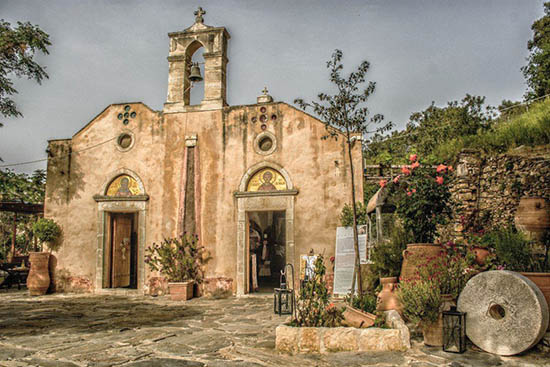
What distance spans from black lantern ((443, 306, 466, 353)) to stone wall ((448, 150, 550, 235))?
3.91 metres

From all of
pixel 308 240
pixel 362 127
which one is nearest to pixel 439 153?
pixel 308 240

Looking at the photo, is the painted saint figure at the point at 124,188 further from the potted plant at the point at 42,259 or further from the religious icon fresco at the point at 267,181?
the religious icon fresco at the point at 267,181

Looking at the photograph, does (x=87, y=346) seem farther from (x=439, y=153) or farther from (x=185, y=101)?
(x=439, y=153)

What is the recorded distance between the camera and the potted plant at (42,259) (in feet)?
39.1

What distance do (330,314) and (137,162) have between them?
28.1 feet

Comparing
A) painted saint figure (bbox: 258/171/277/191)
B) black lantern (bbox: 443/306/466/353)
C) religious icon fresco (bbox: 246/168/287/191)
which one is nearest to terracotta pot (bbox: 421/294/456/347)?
black lantern (bbox: 443/306/466/353)

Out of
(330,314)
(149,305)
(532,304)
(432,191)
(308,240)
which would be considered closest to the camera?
(532,304)

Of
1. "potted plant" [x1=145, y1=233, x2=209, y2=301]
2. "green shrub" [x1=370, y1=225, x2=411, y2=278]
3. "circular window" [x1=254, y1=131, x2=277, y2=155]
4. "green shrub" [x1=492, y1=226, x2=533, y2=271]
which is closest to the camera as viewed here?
"green shrub" [x1=492, y1=226, x2=533, y2=271]

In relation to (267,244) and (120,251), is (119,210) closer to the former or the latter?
(120,251)

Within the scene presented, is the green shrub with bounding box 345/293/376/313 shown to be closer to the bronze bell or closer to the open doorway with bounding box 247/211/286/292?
the bronze bell

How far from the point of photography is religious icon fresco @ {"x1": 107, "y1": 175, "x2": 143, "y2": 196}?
1228 centimetres

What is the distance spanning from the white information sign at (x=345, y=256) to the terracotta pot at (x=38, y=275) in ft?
26.1

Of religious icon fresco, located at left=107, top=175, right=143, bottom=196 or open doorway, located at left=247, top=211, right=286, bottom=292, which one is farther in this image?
open doorway, located at left=247, top=211, right=286, bottom=292

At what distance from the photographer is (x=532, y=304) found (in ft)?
14.8
